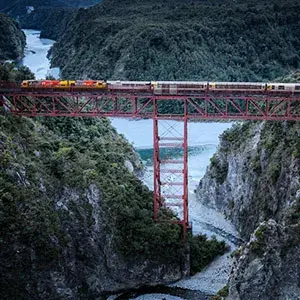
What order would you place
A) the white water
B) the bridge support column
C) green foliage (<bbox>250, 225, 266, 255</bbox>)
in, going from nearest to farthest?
green foliage (<bbox>250, 225, 266, 255</bbox>), the bridge support column, the white water

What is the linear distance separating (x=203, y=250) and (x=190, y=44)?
53584 millimetres

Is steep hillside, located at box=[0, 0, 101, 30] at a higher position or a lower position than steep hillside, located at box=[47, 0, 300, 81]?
higher

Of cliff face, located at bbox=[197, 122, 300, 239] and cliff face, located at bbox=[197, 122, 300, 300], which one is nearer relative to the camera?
cliff face, located at bbox=[197, 122, 300, 300]

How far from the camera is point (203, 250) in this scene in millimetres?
39219

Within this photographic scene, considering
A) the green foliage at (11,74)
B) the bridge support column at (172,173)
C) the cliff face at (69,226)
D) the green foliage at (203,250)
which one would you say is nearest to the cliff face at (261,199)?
the green foliage at (203,250)

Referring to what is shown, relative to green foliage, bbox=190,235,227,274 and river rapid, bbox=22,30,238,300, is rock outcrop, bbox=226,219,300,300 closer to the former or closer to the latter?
river rapid, bbox=22,30,238,300

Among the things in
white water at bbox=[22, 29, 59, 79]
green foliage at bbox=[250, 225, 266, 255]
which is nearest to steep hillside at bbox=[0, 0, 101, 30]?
white water at bbox=[22, 29, 59, 79]

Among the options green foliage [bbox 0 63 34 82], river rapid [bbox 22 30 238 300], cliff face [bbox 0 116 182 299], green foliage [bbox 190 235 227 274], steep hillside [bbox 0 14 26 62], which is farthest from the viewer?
steep hillside [bbox 0 14 26 62]

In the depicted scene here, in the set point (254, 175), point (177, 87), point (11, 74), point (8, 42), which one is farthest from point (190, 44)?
point (177, 87)

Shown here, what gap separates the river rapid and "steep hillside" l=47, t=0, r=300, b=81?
8714 millimetres

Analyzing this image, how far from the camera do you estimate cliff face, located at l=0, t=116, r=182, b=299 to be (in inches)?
1222

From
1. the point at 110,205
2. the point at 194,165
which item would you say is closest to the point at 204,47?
the point at 194,165

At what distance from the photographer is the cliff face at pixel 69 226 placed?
31047 mm

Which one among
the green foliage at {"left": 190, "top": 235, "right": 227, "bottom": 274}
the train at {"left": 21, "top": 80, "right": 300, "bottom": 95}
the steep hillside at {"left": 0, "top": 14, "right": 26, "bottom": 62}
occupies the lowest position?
the green foliage at {"left": 190, "top": 235, "right": 227, "bottom": 274}
